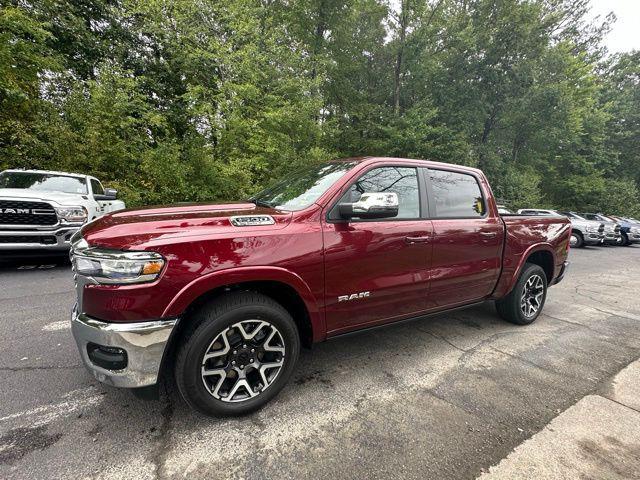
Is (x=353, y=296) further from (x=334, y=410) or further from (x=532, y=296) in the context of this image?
(x=532, y=296)

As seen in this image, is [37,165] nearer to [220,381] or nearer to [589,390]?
[220,381]

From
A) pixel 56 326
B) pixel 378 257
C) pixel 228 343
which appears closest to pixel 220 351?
pixel 228 343

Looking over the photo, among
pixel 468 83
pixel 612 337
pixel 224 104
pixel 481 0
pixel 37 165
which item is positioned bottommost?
pixel 612 337

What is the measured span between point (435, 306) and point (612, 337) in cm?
259

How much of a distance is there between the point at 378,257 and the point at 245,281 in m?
1.07

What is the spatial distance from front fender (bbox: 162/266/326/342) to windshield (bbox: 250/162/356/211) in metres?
0.57

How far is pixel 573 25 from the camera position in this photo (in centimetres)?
2314

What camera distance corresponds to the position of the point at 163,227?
1.92 metres

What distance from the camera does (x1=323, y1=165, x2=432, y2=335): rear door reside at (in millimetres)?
2346

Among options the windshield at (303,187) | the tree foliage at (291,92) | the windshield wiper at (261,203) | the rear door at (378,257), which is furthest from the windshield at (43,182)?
the rear door at (378,257)

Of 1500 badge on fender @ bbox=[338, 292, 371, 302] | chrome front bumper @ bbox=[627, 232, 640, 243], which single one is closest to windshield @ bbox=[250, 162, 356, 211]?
1500 badge on fender @ bbox=[338, 292, 371, 302]

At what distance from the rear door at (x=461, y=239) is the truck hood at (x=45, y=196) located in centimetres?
602

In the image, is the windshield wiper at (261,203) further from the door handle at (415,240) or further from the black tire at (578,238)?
the black tire at (578,238)

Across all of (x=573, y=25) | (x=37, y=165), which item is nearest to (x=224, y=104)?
(x=37, y=165)
